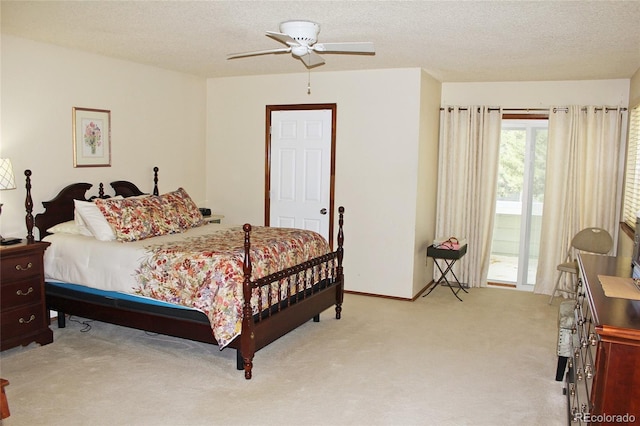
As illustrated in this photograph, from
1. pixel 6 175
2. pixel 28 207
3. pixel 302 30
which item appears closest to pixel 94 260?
pixel 28 207

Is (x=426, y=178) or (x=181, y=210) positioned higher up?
(x=426, y=178)

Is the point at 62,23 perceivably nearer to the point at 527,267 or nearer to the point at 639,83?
the point at 639,83

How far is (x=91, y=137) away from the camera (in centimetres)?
514

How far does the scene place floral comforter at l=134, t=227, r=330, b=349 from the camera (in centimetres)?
370

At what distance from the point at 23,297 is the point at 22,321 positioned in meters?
0.18

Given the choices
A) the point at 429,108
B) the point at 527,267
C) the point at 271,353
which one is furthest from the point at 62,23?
the point at 527,267

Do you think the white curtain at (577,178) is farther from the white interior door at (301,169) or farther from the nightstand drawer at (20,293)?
the nightstand drawer at (20,293)

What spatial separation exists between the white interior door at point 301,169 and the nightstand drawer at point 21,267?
2843 millimetres

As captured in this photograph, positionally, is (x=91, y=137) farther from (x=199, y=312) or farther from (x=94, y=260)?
(x=199, y=312)

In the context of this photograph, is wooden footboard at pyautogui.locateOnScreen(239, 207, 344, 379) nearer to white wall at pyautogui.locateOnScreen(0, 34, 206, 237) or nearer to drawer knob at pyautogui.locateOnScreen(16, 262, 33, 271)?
drawer knob at pyautogui.locateOnScreen(16, 262, 33, 271)

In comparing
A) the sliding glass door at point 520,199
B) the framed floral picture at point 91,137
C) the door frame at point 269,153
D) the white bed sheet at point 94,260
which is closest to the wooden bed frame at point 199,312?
the white bed sheet at point 94,260

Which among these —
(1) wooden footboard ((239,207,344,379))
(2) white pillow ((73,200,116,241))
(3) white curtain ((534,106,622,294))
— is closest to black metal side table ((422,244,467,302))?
(3) white curtain ((534,106,622,294))

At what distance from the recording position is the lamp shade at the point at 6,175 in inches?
159

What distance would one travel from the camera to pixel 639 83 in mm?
5012
